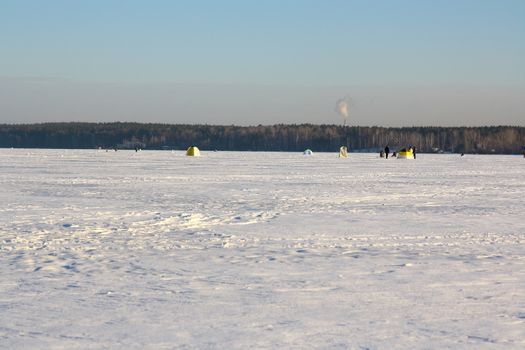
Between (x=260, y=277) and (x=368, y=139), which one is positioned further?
(x=368, y=139)

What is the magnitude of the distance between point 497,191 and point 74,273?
A: 49.8ft

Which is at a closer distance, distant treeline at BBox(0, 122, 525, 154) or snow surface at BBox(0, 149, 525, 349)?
snow surface at BBox(0, 149, 525, 349)

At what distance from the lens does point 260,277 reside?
735cm

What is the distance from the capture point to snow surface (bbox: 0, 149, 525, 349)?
5227 mm

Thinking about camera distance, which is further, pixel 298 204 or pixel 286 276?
pixel 298 204

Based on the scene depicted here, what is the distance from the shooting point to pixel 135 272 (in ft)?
24.8

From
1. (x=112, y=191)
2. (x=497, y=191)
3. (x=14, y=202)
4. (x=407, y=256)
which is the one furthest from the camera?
(x=497, y=191)

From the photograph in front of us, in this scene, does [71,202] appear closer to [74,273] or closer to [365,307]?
[74,273]

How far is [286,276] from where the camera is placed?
7406mm

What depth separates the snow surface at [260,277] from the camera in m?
5.23

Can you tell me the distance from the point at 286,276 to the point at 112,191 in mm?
12546

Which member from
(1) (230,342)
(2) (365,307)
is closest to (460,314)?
(2) (365,307)

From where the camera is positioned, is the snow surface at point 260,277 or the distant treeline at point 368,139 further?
the distant treeline at point 368,139

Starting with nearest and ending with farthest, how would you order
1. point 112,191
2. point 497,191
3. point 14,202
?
point 14,202
point 112,191
point 497,191
